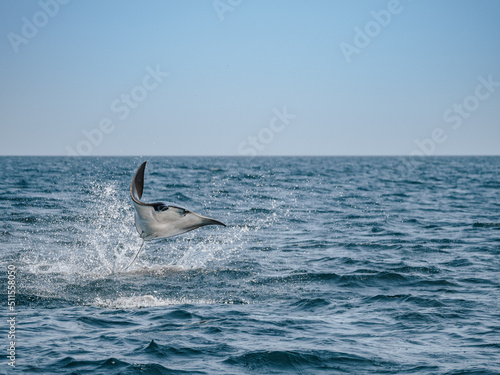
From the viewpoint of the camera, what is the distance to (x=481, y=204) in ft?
96.5

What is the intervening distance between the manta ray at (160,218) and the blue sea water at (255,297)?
125 cm

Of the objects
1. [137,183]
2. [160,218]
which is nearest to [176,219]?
[160,218]

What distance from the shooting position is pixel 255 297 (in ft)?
34.8

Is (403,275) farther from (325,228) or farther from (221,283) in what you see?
(325,228)

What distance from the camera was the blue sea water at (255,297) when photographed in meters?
7.32

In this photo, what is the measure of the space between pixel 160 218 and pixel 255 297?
95.6 inches

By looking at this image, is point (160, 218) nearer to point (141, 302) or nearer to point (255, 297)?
point (141, 302)

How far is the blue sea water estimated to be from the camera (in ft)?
24.0

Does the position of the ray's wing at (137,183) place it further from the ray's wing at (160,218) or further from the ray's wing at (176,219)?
the ray's wing at (176,219)

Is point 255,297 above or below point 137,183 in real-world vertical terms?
below

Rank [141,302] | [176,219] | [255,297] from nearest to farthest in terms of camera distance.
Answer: [141,302] → [176,219] → [255,297]

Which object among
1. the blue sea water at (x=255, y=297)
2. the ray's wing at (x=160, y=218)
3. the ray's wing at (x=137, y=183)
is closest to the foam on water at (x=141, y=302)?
the blue sea water at (x=255, y=297)

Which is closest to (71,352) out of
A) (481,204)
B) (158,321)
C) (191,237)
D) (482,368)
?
(158,321)

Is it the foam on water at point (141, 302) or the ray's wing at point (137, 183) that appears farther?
the ray's wing at point (137, 183)
